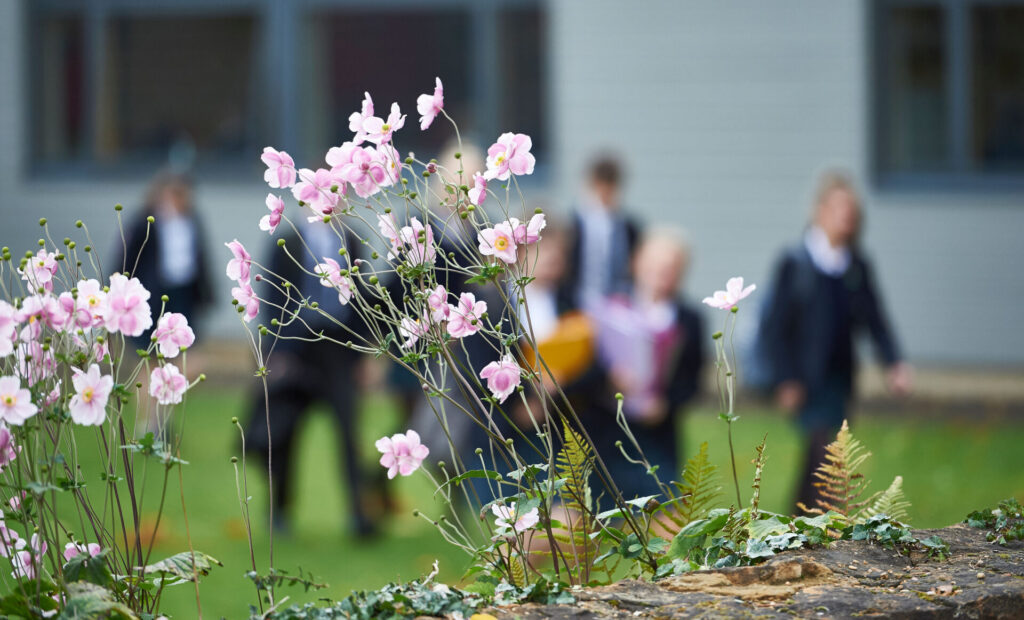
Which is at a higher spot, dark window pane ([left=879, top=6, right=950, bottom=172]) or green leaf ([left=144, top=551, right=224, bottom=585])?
dark window pane ([left=879, top=6, right=950, bottom=172])

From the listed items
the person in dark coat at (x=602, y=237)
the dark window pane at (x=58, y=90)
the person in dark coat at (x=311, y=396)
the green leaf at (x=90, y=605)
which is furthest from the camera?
the dark window pane at (x=58, y=90)

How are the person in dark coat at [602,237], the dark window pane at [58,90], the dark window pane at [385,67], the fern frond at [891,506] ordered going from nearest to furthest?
the fern frond at [891,506], the person in dark coat at [602,237], the dark window pane at [385,67], the dark window pane at [58,90]

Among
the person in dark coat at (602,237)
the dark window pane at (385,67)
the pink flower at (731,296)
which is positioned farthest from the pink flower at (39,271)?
the dark window pane at (385,67)

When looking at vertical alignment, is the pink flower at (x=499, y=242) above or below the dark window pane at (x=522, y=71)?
below

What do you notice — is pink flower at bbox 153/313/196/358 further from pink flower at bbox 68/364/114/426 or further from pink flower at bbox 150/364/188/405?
pink flower at bbox 68/364/114/426

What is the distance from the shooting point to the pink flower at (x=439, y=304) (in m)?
2.48

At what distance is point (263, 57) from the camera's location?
14.2 meters

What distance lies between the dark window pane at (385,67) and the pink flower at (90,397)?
11274 mm

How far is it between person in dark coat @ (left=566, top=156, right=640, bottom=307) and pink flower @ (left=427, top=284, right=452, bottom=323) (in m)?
7.07

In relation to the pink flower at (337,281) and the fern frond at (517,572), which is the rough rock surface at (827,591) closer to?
the fern frond at (517,572)

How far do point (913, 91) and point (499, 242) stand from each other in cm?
1097

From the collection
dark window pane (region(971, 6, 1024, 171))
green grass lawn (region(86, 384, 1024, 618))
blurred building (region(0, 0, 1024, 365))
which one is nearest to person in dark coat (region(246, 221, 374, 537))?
green grass lawn (region(86, 384, 1024, 618))

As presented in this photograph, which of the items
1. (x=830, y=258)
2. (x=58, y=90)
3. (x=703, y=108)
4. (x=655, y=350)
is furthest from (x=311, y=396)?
(x=58, y=90)

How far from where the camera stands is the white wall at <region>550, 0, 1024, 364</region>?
1227cm
